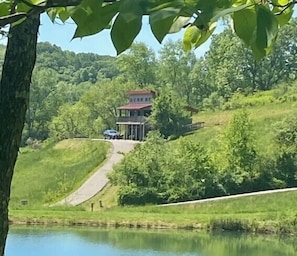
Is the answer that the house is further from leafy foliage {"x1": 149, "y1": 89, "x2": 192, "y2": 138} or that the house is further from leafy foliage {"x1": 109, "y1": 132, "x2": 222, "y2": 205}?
leafy foliage {"x1": 109, "y1": 132, "x2": 222, "y2": 205}

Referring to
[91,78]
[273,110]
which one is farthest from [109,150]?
[91,78]

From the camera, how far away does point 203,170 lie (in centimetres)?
2406

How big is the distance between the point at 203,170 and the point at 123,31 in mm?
23620

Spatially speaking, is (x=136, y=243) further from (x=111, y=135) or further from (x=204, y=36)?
(x=111, y=135)

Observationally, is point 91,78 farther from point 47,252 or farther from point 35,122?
point 47,252

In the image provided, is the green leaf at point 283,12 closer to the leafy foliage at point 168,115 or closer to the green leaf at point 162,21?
the green leaf at point 162,21

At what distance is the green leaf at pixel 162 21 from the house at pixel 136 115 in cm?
3788

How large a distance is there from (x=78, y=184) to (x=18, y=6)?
87.6 feet

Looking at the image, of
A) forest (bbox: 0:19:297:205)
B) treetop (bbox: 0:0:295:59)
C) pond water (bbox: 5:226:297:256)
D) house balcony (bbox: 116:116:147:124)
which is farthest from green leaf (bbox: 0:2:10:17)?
house balcony (bbox: 116:116:147:124)

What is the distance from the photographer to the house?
3953 centimetres

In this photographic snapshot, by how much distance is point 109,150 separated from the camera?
107 ft

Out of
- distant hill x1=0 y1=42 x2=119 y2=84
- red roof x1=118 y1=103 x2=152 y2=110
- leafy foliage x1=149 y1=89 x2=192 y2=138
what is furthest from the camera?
distant hill x1=0 y1=42 x2=119 y2=84

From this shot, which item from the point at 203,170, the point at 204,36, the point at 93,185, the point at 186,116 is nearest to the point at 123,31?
the point at 204,36

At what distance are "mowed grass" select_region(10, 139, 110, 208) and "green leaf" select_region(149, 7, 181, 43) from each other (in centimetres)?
2257
